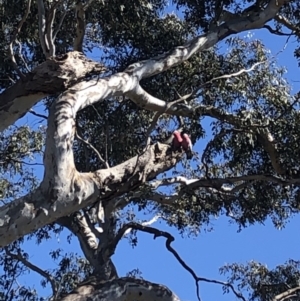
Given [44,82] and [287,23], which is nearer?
[44,82]

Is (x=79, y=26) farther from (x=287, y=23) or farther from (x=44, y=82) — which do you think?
(x=287, y=23)

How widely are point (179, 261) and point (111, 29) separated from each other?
3.87 metres

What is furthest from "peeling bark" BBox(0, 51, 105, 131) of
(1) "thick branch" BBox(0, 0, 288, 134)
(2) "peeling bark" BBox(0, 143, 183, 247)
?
(2) "peeling bark" BBox(0, 143, 183, 247)

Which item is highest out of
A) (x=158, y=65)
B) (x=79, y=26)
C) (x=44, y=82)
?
(x=79, y=26)

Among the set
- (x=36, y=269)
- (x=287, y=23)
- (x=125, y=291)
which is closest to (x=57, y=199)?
(x=125, y=291)

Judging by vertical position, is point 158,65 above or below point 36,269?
above

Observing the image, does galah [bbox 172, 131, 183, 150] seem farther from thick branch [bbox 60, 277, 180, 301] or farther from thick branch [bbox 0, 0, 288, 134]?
thick branch [bbox 60, 277, 180, 301]

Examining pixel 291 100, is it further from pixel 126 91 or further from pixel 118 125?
pixel 126 91

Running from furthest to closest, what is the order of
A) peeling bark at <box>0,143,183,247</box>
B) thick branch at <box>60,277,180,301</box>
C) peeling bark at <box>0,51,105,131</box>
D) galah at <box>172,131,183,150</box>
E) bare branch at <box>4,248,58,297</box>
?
bare branch at <box>4,248,58,297</box>
galah at <box>172,131,183,150</box>
thick branch at <box>60,277,180,301</box>
peeling bark at <box>0,51,105,131</box>
peeling bark at <box>0,143,183,247</box>

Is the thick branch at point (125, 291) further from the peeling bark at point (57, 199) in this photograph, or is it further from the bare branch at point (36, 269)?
the bare branch at point (36, 269)

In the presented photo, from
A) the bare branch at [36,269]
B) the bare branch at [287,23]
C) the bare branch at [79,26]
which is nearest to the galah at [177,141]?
the bare branch at [79,26]

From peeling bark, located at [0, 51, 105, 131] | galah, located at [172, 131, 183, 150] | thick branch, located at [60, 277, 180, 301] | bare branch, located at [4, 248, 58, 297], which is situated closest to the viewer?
peeling bark, located at [0, 51, 105, 131]

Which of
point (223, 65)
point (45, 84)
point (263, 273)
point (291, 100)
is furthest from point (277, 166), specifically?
point (45, 84)

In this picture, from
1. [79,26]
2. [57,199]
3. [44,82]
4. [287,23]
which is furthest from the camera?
[287,23]
